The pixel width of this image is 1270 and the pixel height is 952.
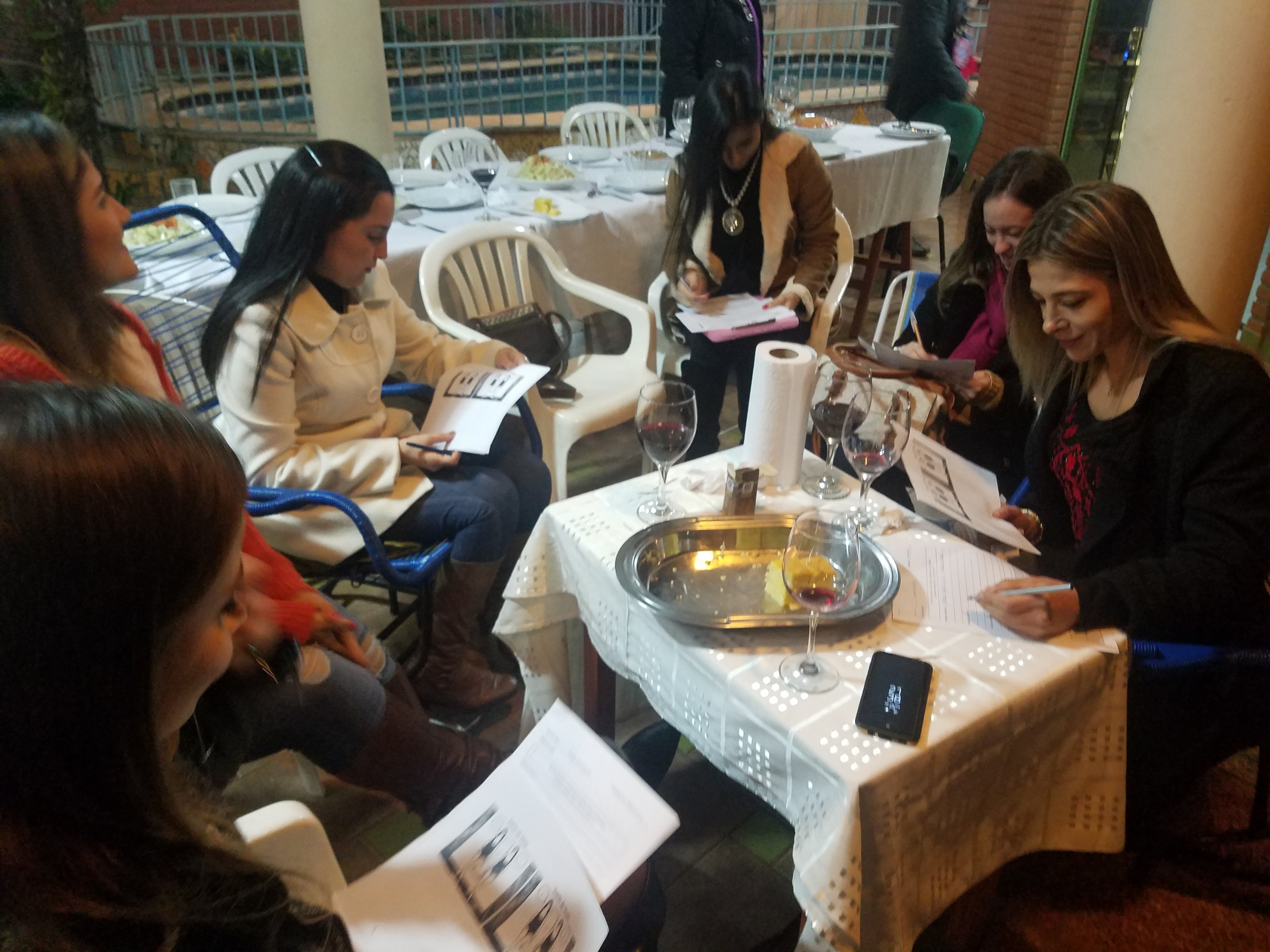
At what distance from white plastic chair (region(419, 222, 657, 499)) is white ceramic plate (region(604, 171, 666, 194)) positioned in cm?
59

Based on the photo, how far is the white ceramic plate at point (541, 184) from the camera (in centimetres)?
314

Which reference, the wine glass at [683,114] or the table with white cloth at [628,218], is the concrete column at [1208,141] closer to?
the table with white cloth at [628,218]

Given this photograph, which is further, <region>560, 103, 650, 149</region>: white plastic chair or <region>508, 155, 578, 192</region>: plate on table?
<region>560, 103, 650, 149</region>: white plastic chair

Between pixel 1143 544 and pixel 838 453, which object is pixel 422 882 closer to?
pixel 1143 544

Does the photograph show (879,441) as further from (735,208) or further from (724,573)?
(735,208)

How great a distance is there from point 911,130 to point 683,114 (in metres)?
1.17

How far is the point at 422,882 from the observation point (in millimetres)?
1000

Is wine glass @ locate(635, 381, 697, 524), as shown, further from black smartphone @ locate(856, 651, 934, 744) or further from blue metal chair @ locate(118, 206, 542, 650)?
blue metal chair @ locate(118, 206, 542, 650)

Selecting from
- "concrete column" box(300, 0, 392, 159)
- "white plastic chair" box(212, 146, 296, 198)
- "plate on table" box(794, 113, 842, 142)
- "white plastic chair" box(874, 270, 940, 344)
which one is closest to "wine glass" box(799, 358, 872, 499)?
"white plastic chair" box(874, 270, 940, 344)

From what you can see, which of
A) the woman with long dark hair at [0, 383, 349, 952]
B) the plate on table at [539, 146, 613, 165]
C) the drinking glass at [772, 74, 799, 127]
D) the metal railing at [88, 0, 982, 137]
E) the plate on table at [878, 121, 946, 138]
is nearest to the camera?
the woman with long dark hair at [0, 383, 349, 952]

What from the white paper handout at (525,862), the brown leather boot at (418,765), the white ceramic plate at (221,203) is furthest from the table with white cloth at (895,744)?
the white ceramic plate at (221,203)

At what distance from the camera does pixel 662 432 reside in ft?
4.60

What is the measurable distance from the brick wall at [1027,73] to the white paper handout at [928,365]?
4.97m

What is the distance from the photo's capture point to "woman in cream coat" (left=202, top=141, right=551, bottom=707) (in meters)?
1.68
